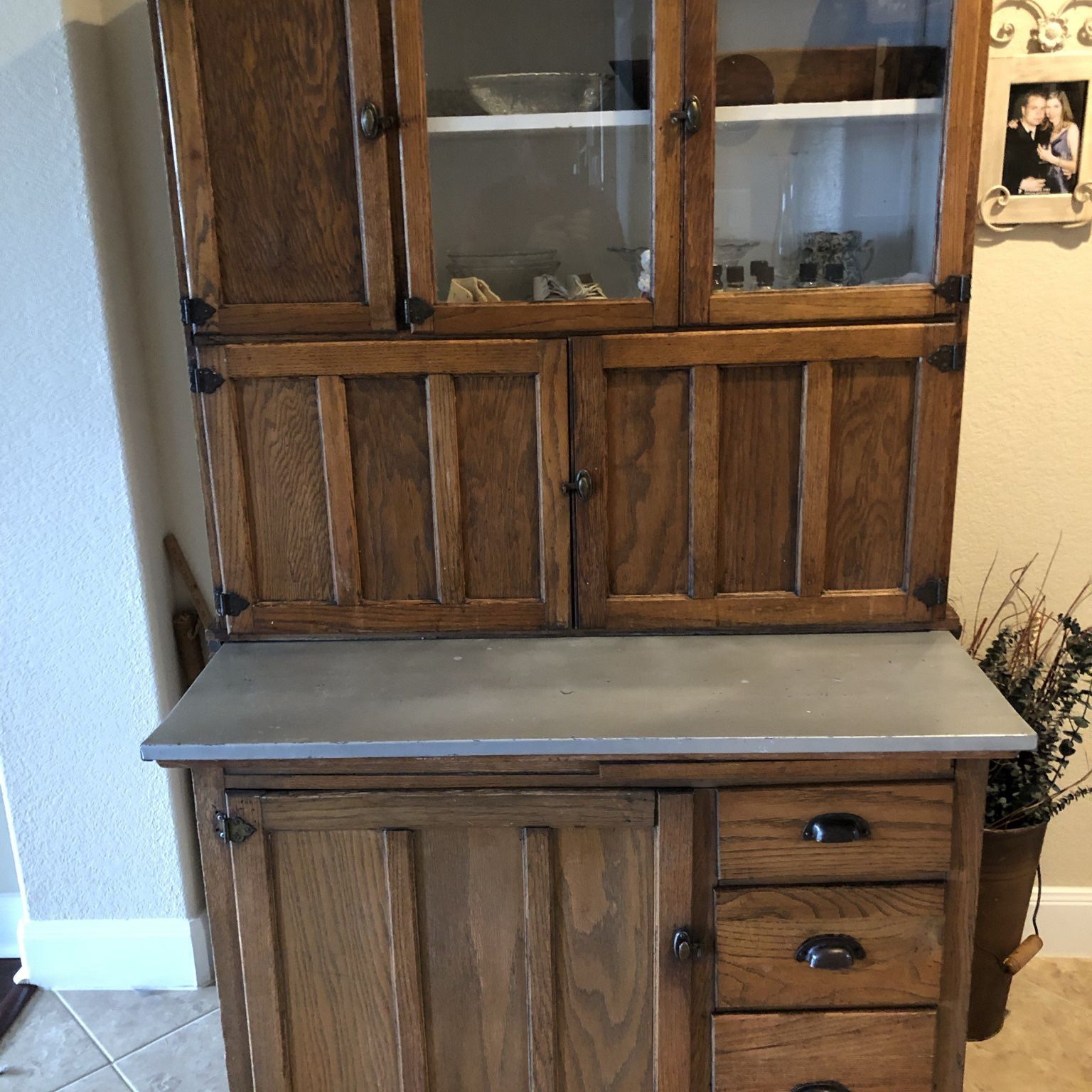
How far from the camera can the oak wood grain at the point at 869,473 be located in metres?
1.52

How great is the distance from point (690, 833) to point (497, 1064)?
1.48ft

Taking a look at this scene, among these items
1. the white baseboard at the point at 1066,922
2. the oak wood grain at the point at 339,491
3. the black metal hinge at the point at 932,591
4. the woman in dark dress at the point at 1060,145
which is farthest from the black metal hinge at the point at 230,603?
the white baseboard at the point at 1066,922

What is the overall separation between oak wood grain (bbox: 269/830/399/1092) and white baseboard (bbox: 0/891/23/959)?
100 cm

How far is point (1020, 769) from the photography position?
5.88 feet

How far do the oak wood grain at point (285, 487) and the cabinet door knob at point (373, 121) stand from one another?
0.35m

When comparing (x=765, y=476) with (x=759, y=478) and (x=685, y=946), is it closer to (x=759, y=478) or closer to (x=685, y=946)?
(x=759, y=478)

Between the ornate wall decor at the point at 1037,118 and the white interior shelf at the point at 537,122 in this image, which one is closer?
the white interior shelf at the point at 537,122

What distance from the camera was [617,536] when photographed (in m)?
1.59

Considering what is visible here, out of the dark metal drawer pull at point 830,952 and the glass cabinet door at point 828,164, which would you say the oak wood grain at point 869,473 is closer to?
the glass cabinet door at point 828,164

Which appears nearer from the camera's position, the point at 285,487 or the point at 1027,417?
the point at 285,487

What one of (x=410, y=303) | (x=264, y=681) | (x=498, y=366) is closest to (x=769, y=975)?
(x=264, y=681)

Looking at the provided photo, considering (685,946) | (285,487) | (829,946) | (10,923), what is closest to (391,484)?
(285,487)

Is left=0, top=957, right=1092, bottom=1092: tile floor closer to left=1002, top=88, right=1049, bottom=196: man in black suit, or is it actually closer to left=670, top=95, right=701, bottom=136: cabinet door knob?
left=1002, top=88, right=1049, bottom=196: man in black suit

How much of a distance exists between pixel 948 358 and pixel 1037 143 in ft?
1.67
